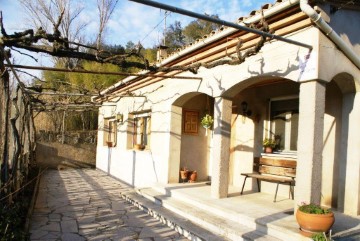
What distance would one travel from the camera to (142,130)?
12445mm

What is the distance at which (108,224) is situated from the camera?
6656 mm

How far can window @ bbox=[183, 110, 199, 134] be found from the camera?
10062mm

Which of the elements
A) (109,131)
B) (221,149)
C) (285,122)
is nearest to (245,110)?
(285,122)

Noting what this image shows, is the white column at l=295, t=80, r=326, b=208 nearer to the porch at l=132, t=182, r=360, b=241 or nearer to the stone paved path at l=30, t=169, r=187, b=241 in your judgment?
the porch at l=132, t=182, r=360, b=241

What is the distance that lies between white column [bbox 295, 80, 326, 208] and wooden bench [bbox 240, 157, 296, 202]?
1.59m

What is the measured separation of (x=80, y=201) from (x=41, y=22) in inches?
719

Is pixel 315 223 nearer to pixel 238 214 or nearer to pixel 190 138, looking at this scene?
pixel 238 214

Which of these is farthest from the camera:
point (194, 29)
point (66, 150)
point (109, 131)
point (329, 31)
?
point (194, 29)

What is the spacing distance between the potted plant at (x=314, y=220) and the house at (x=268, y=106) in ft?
1.52

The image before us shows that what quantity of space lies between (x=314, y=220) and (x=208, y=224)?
209cm

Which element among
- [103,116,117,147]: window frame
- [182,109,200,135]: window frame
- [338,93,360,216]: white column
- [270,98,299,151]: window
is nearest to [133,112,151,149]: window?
[182,109,200,135]: window frame

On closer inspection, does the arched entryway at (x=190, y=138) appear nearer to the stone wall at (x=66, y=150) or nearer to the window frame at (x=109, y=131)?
the window frame at (x=109, y=131)

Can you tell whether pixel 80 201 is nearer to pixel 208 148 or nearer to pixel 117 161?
pixel 208 148

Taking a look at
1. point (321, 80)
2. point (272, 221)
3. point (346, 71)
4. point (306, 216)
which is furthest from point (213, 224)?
point (346, 71)
